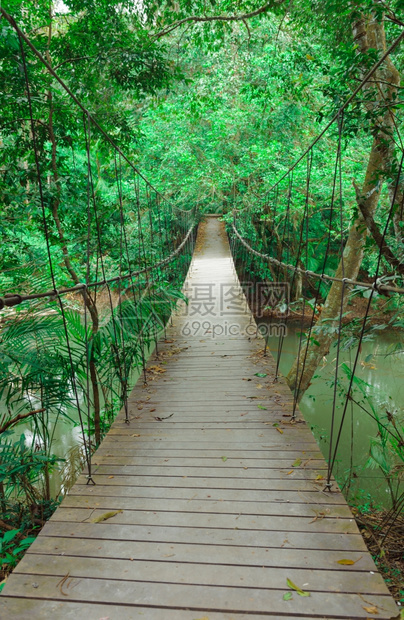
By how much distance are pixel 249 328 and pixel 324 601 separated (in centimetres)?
248

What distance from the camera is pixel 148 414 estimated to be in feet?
6.42

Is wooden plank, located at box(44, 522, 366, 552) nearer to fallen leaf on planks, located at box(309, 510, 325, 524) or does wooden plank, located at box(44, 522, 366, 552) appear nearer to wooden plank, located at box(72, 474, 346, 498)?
fallen leaf on planks, located at box(309, 510, 325, 524)

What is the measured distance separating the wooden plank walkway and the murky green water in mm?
934

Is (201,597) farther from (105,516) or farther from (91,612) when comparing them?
(105,516)

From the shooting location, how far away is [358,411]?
4.72 metres

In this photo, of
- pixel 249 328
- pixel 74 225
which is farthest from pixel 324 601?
pixel 74 225

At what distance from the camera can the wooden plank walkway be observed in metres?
0.91

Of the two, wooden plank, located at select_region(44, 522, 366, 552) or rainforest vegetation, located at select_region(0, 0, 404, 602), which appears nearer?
wooden plank, located at select_region(44, 522, 366, 552)

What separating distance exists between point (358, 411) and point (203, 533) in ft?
13.2

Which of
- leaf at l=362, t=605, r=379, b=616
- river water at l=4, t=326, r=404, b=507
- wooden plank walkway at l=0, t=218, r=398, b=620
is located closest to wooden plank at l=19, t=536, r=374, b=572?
wooden plank walkway at l=0, t=218, r=398, b=620

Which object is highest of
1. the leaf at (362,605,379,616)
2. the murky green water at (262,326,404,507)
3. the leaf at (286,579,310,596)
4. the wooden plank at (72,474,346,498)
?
the leaf at (362,605,379,616)

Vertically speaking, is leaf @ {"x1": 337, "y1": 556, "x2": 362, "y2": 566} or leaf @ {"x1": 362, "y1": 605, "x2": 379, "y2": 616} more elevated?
leaf @ {"x1": 362, "y1": 605, "x2": 379, "y2": 616}

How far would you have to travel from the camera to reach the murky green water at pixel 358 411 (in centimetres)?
331

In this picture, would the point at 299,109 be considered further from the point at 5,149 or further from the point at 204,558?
the point at 204,558
